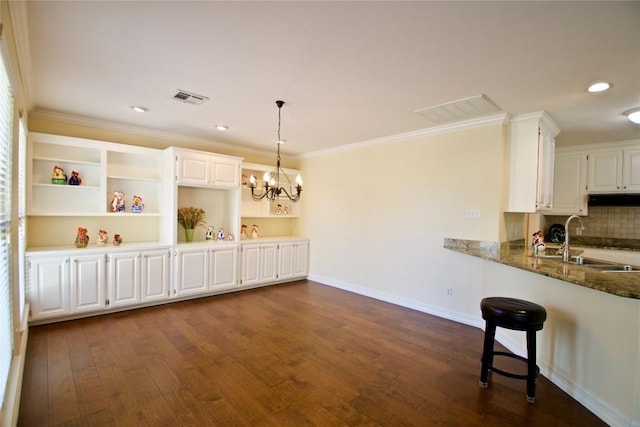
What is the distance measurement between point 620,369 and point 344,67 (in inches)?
115

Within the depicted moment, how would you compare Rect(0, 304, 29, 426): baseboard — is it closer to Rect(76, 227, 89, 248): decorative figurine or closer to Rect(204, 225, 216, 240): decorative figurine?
Rect(76, 227, 89, 248): decorative figurine

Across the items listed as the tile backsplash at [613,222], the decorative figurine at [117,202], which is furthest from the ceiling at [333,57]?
the tile backsplash at [613,222]

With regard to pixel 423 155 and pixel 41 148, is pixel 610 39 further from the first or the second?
pixel 41 148

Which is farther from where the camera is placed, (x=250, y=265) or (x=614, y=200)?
(x=250, y=265)

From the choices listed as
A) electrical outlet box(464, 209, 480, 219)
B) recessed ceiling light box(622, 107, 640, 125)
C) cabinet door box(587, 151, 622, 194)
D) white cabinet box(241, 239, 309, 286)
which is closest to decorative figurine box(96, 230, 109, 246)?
white cabinet box(241, 239, 309, 286)

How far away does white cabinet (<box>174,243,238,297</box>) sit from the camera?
14.6 feet

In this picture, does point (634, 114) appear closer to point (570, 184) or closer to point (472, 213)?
point (472, 213)

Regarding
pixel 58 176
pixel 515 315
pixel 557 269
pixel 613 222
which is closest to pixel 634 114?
pixel 557 269

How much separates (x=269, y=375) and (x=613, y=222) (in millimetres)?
5849

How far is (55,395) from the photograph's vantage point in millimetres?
2252

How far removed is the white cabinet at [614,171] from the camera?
4.47 metres

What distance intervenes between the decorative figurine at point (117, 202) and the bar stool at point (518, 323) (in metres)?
4.58

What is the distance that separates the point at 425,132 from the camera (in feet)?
13.9

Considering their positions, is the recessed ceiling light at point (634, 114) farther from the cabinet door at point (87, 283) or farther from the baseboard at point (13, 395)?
Result: the cabinet door at point (87, 283)
